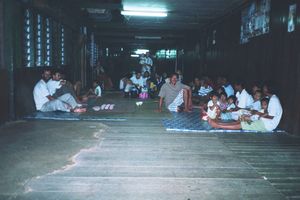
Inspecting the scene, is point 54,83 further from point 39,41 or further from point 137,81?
point 137,81

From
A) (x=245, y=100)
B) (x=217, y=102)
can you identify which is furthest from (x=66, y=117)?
(x=245, y=100)

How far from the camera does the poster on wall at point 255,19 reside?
916cm

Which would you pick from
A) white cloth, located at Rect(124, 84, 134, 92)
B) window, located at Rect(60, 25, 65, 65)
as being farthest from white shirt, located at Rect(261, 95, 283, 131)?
window, located at Rect(60, 25, 65, 65)

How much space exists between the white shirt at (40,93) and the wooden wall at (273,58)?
5869 mm

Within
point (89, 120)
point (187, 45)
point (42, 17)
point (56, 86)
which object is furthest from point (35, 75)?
point (187, 45)

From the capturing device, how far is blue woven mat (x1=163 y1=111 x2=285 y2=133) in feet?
24.7

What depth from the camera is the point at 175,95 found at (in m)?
10.4

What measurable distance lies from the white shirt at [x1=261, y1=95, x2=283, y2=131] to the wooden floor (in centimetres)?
34

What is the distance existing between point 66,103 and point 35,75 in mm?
1243

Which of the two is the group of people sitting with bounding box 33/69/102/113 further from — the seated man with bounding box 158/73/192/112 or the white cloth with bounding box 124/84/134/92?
the white cloth with bounding box 124/84/134/92

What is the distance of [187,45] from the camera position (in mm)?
23141

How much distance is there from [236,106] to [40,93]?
208 inches

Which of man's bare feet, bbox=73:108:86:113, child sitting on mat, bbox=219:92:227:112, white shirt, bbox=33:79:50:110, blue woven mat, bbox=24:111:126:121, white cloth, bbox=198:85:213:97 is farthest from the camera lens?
white cloth, bbox=198:85:213:97

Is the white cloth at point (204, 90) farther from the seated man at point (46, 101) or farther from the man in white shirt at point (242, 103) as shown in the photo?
the seated man at point (46, 101)
